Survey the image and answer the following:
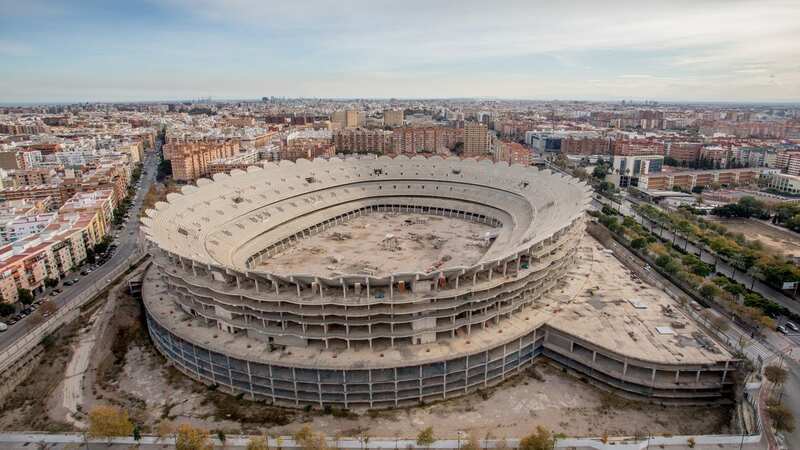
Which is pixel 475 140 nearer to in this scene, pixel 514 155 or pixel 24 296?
pixel 514 155

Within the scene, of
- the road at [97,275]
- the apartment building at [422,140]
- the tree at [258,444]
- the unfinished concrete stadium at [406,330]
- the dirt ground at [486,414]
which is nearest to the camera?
the tree at [258,444]

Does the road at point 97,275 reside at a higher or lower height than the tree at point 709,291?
lower

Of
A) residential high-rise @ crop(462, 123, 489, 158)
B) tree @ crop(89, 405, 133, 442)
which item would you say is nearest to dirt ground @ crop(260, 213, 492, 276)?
tree @ crop(89, 405, 133, 442)

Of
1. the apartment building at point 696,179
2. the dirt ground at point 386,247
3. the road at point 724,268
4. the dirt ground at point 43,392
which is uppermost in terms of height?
the apartment building at point 696,179

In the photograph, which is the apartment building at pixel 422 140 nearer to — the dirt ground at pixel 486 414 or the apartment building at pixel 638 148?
the apartment building at pixel 638 148

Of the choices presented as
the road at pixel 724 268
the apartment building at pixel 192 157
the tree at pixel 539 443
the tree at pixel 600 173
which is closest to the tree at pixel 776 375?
the tree at pixel 539 443

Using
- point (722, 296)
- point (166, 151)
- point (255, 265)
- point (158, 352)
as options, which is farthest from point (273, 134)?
point (722, 296)

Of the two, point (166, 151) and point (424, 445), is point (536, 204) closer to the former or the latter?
point (424, 445)

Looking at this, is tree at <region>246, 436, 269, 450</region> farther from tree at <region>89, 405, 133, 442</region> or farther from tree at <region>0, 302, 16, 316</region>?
tree at <region>0, 302, 16, 316</region>
